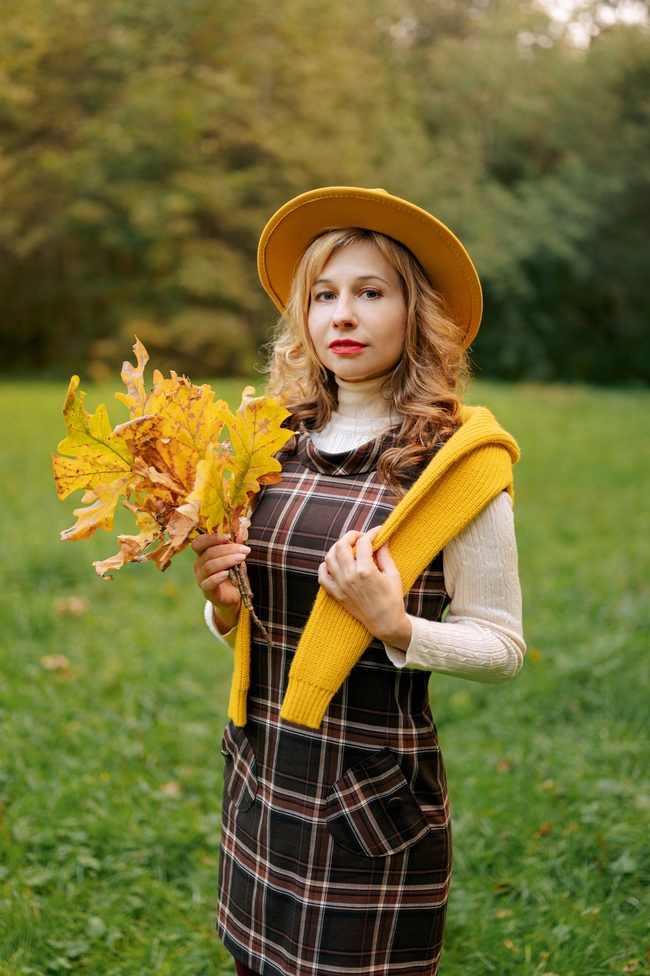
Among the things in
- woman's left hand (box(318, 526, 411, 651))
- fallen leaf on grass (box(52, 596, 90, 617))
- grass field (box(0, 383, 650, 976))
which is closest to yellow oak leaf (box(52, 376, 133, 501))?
woman's left hand (box(318, 526, 411, 651))

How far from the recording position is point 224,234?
786 inches

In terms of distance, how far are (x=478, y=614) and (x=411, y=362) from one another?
1.63 ft

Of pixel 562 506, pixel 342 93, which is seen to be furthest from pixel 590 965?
pixel 342 93

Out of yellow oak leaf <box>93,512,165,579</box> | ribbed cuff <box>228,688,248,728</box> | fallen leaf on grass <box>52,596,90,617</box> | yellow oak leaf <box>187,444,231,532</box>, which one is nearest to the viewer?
yellow oak leaf <box>187,444,231,532</box>

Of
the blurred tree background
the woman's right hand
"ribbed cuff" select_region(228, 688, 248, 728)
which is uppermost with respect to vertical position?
the blurred tree background

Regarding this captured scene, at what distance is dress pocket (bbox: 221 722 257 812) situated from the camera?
1.64m

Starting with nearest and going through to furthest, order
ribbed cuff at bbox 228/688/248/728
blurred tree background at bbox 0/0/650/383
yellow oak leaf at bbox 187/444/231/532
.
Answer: yellow oak leaf at bbox 187/444/231/532 < ribbed cuff at bbox 228/688/248/728 < blurred tree background at bbox 0/0/650/383

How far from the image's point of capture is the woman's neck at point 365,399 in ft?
5.50

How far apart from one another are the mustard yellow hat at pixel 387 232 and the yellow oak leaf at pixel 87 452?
52 cm

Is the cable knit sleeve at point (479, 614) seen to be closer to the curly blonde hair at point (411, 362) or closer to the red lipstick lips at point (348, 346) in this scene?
the curly blonde hair at point (411, 362)

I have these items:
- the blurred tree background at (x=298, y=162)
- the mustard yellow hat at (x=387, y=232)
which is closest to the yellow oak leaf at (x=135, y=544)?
the mustard yellow hat at (x=387, y=232)

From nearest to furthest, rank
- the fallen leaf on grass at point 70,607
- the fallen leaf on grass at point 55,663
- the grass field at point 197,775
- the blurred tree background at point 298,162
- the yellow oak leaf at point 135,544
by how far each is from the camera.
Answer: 1. the yellow oak leaf at point 135,544
2. the grass field at point 197,775
3. the fallen leaf on grass at point 55,663
4. the fallen leaf on grass at point 70,607
5. the blurred tree background at point 298,162

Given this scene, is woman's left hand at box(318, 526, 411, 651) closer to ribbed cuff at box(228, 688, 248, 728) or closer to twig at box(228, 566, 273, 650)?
twig at box(228, 566, 273, 650)

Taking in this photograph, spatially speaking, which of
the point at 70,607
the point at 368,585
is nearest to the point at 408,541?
the point at 368,585
